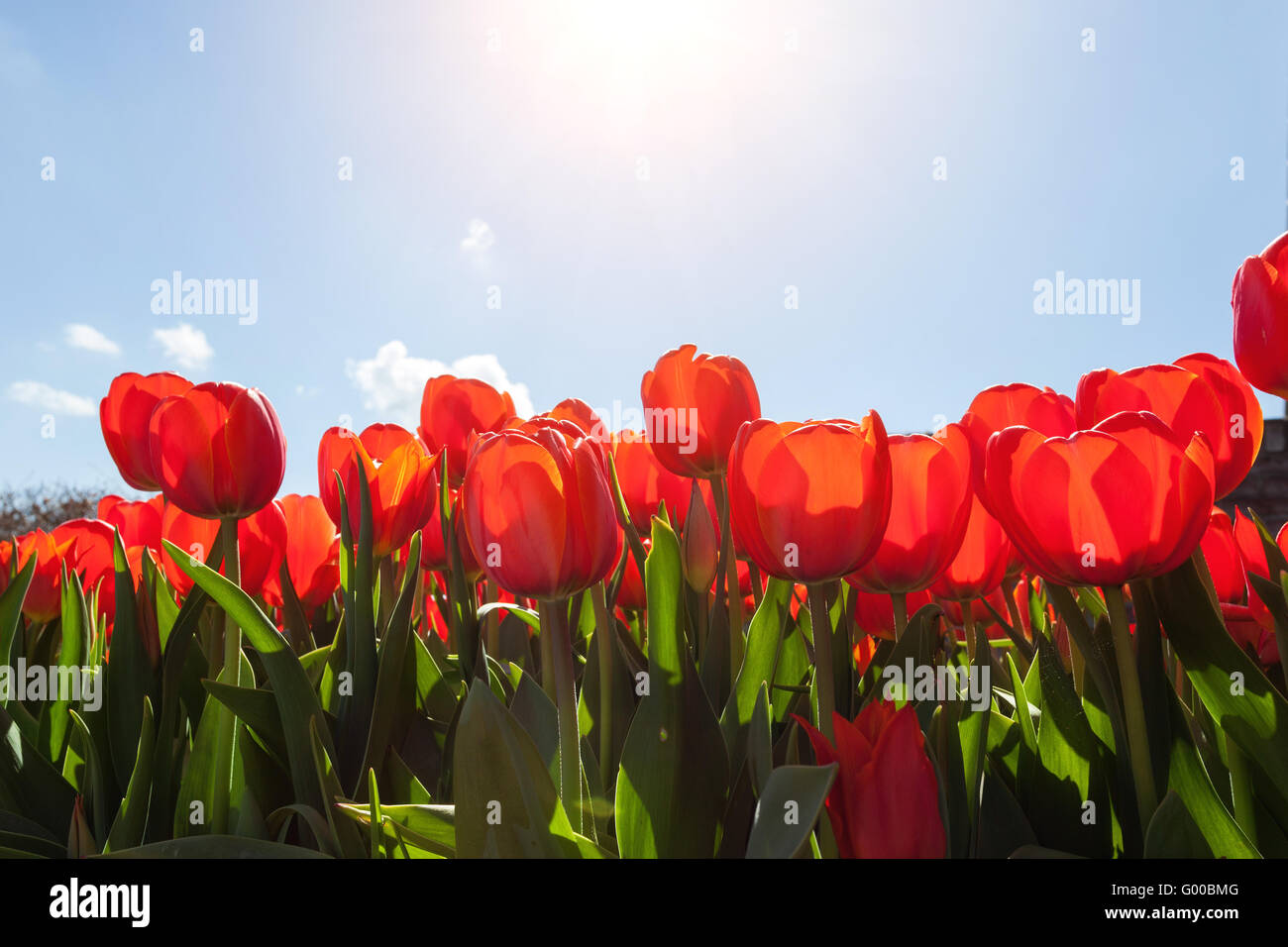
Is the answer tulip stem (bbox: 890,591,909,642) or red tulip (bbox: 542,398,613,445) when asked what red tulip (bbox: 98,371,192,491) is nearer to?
red tulip (bbox: 542,398,613,445)

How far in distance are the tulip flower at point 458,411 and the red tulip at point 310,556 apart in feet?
0.70

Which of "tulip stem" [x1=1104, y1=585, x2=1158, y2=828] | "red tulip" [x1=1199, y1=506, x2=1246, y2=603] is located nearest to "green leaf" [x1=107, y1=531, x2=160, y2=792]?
"tulip stem" [x1=1104, y1=585, x2=1158, y2=828]

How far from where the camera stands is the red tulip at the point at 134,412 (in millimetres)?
1151

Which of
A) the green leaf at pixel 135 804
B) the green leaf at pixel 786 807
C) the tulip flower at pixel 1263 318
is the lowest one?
the green leaf at pixel 135 804

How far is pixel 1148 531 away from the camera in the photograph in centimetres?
62

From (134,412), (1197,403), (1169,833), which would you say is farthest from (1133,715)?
(134,412)

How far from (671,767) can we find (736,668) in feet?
1.05

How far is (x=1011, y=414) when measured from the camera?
90cm

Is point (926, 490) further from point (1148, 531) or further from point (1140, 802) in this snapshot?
point (1140, 802)

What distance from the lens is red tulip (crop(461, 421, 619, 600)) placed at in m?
0.70

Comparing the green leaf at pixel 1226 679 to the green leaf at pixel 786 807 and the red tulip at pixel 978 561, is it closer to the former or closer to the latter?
the red tulip at pixel 978 561

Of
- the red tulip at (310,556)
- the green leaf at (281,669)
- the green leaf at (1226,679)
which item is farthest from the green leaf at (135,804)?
the green leaf at (1226,679)

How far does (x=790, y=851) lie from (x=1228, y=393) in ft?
2.11

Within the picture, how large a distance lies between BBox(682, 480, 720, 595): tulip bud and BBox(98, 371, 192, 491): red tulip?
75cm
